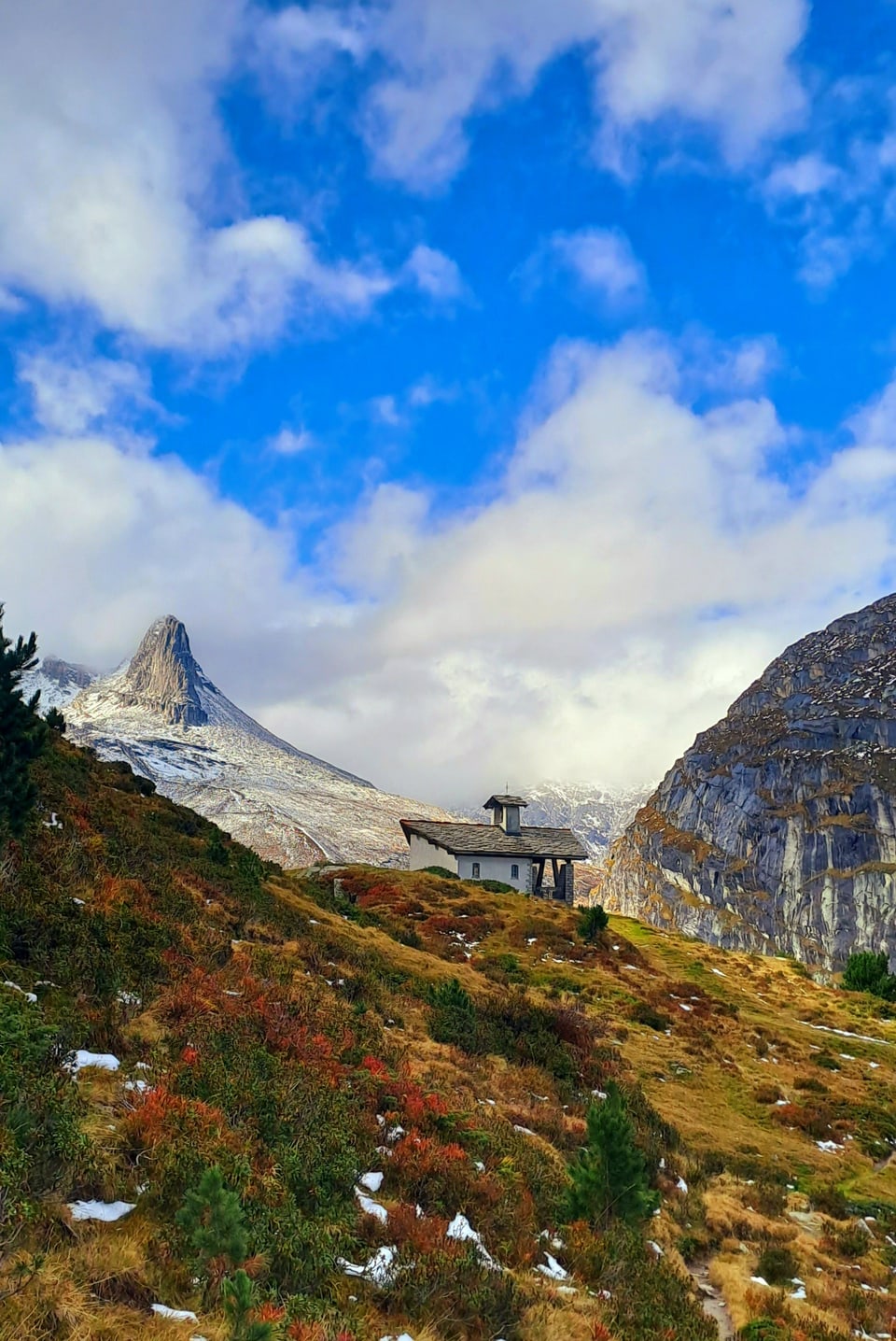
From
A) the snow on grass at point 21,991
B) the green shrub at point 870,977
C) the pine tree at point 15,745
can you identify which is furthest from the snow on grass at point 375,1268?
the green shrub at point 870,977

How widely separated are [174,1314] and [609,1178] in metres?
7.65

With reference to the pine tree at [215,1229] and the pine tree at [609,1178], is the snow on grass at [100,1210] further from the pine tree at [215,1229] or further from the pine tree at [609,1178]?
the pine tree at [609,1178]

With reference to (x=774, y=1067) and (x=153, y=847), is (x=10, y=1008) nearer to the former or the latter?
(x=153, y=847)

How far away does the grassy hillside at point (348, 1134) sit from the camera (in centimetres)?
695

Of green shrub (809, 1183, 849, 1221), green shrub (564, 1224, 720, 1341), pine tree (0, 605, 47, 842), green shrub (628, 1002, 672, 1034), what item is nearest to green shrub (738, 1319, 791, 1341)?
green shrub (564, 1224, 720, 1341)

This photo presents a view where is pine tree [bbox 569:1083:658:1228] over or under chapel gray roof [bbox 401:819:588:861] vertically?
under

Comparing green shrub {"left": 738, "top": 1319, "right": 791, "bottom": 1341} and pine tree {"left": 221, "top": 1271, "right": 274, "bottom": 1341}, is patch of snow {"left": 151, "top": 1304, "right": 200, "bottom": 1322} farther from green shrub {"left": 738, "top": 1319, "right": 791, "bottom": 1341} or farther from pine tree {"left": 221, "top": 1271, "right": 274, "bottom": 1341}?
green shrub {"left": 738, "top": 1319, "right": 791, "bottom": 1341}

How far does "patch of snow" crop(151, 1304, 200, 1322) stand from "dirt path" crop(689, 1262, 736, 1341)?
23.9 feet

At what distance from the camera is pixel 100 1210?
712 centimetres

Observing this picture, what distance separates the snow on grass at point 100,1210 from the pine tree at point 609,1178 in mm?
6930

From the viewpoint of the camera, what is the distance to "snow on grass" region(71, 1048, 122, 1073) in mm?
9688

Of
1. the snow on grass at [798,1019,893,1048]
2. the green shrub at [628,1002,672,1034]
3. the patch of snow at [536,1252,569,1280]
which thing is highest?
the patch of snow at [536,1252,569,1280]

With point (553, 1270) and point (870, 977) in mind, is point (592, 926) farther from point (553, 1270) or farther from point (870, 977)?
point (553, 1270)

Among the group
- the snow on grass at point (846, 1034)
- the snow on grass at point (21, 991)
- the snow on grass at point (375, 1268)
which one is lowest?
the snow on grass at point (846, 1034)
